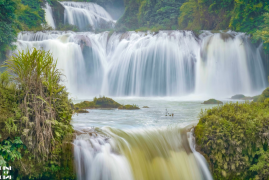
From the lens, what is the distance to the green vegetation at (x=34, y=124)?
527 centimetres

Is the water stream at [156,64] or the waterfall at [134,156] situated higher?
the water stream at [156,64]

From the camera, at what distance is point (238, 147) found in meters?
6.32

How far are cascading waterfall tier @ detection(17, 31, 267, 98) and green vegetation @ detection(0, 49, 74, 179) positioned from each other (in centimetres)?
1617

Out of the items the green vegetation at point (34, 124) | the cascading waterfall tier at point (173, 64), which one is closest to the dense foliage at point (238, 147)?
the green vegetation at point (34, 124)

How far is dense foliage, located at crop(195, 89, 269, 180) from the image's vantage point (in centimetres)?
629

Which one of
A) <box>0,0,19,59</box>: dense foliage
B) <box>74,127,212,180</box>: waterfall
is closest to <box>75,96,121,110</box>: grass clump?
<box>74,127,212,180</box>: waterfall

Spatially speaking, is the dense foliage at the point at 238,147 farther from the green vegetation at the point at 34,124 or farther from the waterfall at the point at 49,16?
the waterfall at the point at 49,16

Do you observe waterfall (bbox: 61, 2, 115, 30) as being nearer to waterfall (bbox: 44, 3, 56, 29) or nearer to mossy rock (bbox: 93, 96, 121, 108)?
waterfall (bbox: 44, 3, 56, 29)

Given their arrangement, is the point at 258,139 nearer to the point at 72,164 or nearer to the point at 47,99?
the point at 72,164

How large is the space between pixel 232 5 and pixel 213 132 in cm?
2241

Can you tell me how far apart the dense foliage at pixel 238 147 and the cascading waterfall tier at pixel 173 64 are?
51.4ft

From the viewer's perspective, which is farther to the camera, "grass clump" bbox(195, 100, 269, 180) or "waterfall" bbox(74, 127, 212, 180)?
"grass clump" bbox(195, 100, 269, 180)

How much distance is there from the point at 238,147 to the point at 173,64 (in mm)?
A: 16580

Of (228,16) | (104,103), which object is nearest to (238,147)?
(104,103)
